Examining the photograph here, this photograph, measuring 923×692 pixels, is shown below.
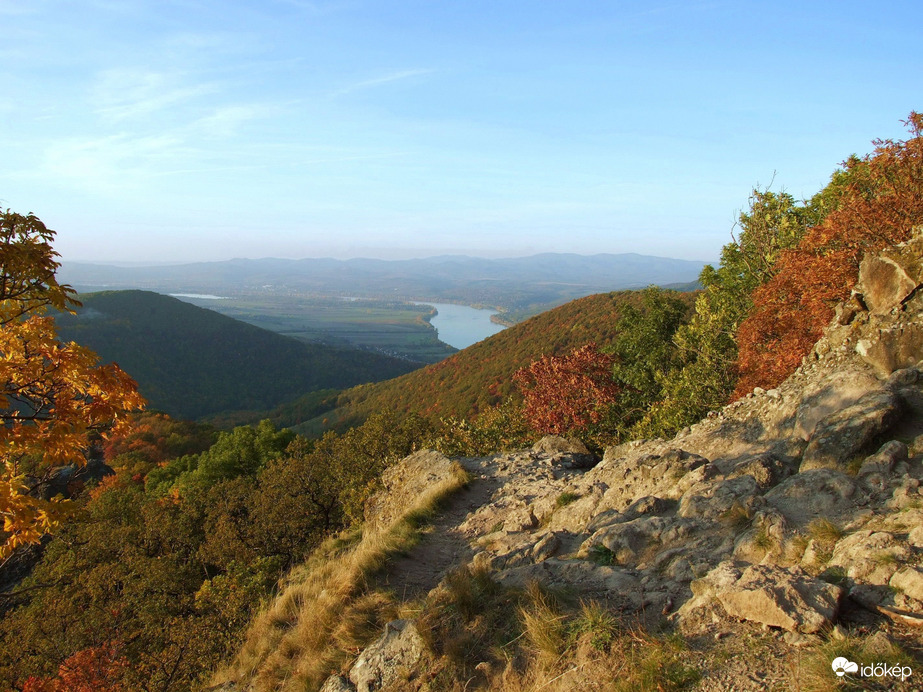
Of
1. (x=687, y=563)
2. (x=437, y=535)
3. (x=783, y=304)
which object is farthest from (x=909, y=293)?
(x=437, y=535)

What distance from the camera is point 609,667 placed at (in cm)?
383

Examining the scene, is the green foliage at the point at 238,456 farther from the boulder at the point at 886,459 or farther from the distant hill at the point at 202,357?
the distant hill at the point at 202,357

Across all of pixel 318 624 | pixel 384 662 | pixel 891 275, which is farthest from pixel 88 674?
pixel 891 275

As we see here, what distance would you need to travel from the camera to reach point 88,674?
10820mm

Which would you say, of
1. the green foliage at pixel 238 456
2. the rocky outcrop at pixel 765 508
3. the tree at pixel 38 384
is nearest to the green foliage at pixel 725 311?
the rocky outcrop at pixel 765 508

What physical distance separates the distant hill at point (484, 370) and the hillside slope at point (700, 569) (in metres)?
28.4

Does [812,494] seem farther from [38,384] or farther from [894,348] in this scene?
[38,384]

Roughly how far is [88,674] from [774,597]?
13.6 metres

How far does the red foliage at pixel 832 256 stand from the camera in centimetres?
965

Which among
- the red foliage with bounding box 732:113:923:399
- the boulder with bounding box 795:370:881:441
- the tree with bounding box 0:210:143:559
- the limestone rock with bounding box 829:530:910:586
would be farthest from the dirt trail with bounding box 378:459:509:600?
the red foliage with bounding box 732:113:923:399

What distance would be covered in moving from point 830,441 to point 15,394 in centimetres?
918

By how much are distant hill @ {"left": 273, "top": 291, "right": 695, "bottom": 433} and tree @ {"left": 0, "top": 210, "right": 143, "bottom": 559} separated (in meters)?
32.7

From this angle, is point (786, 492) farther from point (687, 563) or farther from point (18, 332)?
point (18, 332)

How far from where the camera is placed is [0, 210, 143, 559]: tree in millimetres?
4297
